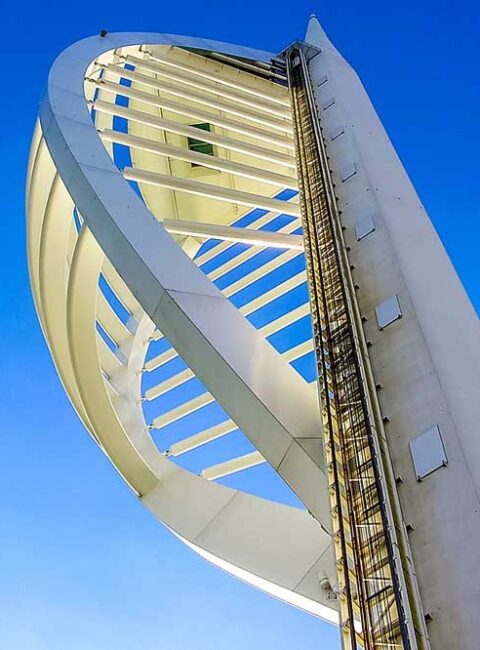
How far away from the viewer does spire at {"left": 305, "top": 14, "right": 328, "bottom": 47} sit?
18016 millimetres

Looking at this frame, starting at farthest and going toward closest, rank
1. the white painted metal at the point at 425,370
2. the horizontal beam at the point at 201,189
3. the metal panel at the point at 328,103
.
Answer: the metal panel at the point at 328,103, the horizontal beam at the point at 201,189, the white painted metal at the point at 425,370

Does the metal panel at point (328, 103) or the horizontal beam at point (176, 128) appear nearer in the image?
the horizontal beam at point (176, 128)

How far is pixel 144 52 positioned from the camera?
15195 millimetres

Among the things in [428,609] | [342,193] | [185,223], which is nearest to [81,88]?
[185,223]

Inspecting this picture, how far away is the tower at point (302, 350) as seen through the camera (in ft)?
15.1

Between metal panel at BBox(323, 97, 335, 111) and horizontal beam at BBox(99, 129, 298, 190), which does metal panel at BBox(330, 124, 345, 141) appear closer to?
horizontal beam at BBox(99, 129, 298, 190)

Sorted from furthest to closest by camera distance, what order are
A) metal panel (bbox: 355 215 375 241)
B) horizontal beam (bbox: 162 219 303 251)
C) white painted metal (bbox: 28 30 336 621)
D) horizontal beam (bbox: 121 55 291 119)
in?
horizontal beam (bbox: 121 55 291 119), horizontal beam (bbox: 162 219 303 251), metal panel (bbox: 355 215 375 241), white painted metal (bbox: 28 30 336 621)

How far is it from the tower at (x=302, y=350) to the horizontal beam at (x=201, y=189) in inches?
1.7

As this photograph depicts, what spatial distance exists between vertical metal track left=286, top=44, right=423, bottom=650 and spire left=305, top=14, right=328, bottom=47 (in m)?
11.5

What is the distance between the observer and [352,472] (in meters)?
4.98

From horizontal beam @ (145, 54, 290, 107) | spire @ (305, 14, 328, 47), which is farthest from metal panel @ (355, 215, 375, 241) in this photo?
spire @ (305, 14, 328, 47)

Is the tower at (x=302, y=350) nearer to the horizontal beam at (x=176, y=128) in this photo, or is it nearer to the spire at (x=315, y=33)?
the horizontal beam at (x=176, y=128)

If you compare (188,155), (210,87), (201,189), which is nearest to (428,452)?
(201,189)

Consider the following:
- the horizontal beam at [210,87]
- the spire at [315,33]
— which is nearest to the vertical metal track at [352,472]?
the horizontal beam at [210,87]
